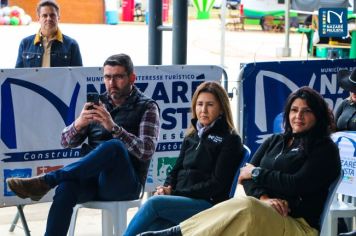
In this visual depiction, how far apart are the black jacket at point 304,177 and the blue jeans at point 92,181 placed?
0.93m

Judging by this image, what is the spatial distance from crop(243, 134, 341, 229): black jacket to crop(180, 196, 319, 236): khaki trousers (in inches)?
5.3

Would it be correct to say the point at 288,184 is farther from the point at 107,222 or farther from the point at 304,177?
the point at 107,222

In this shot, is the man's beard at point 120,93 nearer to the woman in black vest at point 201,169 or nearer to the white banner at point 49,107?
the woman in black vest at point 201,169

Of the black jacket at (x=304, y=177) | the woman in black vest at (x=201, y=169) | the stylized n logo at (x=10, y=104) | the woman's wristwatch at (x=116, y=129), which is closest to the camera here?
the black jacket at (x=304, y=177)

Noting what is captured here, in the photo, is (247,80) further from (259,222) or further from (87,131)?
(259,222)

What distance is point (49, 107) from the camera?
5.97m

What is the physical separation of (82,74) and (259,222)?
230cm

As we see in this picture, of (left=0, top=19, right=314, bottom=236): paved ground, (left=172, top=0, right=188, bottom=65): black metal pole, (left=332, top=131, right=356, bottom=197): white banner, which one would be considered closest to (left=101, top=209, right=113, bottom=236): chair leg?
(left=332, top=131, right=356, bottom=197): white banner

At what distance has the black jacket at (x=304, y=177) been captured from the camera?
4.43 metres

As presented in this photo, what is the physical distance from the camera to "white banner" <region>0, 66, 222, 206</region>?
584 cm

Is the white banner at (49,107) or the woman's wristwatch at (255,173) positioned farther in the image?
the white banner at (49,107)

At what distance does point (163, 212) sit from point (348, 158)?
5.03 ft

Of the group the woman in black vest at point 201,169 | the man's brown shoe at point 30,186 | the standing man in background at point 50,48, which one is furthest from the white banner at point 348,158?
the standing man in background at point 50,48

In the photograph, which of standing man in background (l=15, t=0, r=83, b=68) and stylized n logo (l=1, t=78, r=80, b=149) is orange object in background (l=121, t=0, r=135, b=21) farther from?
stylized n logo (l=1, t=78, r=80, b=149)
